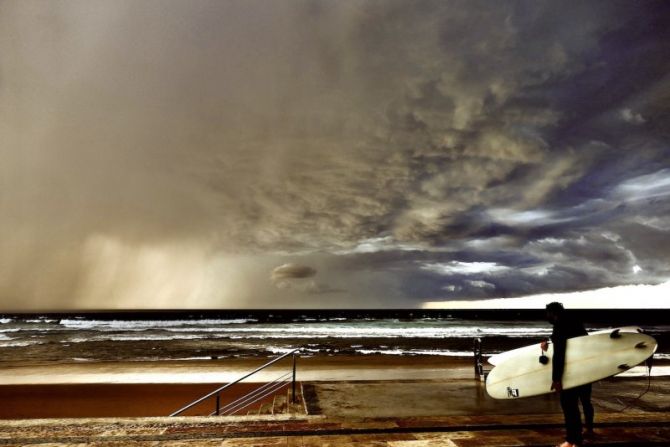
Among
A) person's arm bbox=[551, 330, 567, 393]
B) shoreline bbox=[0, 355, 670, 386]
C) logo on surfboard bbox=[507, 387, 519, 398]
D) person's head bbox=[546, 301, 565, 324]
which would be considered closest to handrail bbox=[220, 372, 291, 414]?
shoreline bbox=[0, 355, 670, 386]

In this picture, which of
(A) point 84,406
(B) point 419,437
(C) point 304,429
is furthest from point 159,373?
(B) point 419,437

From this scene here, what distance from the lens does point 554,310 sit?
4.95m

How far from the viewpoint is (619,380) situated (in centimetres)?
958

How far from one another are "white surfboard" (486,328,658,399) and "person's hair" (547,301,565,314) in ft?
2.55

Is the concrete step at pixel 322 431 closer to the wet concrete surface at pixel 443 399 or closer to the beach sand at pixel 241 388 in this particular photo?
the wet concrete surface at pixel 443 399

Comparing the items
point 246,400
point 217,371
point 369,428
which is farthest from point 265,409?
point 217,371

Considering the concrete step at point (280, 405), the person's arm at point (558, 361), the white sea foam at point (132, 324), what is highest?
the person's arm at point (558, 361)

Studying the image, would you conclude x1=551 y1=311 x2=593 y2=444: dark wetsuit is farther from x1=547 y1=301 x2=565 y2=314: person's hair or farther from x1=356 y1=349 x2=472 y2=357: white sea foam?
x1=356 y1=349 x2=472 y2=357: white sea foam

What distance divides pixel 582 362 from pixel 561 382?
2.92ft

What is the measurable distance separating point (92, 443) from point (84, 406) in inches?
344

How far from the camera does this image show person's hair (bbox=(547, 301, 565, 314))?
491 centimetres

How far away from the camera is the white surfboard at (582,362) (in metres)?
5.20

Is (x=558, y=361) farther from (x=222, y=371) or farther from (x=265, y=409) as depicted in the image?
(x=222, y=371)

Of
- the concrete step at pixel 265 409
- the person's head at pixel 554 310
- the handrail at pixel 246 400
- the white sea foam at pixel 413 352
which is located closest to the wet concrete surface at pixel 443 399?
the concrete step at pixel 265 409
